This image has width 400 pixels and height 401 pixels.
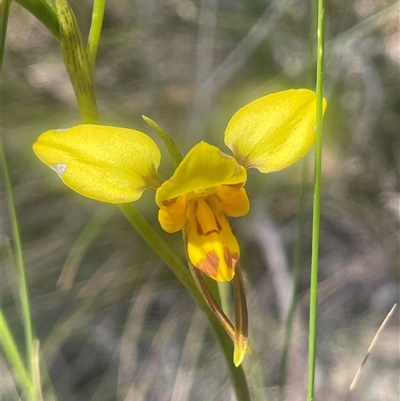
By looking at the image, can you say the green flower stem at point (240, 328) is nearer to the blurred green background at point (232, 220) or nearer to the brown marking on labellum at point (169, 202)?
the brown marking on labellum at point (169, 202)

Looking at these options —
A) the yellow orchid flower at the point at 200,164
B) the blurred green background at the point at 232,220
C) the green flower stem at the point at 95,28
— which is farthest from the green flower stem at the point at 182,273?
the blurred green background at the point at 232,220

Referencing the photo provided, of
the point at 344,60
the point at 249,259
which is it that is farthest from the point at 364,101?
the point at 249,259

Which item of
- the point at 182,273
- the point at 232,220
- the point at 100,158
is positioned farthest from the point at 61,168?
the point at 232,220

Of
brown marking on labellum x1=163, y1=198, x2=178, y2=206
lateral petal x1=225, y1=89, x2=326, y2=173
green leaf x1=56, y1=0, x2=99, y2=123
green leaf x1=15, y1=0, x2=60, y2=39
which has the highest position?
green leaf x1=15, y1=0, x2=60, y2=39

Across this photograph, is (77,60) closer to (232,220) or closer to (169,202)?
(169,202)

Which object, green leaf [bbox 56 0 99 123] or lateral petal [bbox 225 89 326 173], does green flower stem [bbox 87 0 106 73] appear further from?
lateral petal [bbox 225 89 326 173]

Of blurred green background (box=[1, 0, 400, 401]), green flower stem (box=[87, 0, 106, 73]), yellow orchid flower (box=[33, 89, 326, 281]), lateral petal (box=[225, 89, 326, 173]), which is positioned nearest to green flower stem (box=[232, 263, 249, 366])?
yellow orchid flower (box=[33, 89, 326, 281])
